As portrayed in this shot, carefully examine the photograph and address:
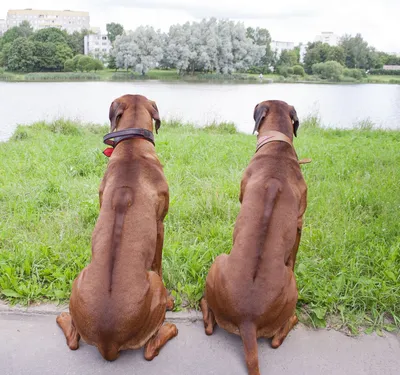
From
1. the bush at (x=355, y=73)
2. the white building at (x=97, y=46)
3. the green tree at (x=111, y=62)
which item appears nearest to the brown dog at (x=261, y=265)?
the green tree at (x=111, y=62)

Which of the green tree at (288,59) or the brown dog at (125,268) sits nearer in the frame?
the brown dog at (125,268)

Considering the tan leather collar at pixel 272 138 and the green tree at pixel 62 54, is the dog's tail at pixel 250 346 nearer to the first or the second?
the tan leather collar at pixel 272 138

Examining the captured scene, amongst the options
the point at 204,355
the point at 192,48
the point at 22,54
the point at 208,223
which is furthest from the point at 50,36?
the point at 204,355

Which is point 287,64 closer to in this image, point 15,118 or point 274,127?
point 15,118

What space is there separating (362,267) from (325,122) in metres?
10.1

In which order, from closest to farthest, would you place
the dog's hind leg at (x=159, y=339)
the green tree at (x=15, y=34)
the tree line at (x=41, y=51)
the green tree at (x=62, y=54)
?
the dog's hind leg at (x=159, y=339) < the tree line at (x=41, y=51) < the green tree at (x=62, y=54) < the green tree at (x=15, y=34)

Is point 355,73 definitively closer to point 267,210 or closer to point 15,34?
point 15,34

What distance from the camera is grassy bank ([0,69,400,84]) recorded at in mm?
18625

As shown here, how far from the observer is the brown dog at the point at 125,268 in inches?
105

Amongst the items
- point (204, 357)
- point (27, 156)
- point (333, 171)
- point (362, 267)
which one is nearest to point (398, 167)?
point (333, 171)

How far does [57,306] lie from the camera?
138 inches

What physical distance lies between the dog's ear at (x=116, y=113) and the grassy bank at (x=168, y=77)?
48.1 ft

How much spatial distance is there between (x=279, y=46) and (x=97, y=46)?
9162 millimetres

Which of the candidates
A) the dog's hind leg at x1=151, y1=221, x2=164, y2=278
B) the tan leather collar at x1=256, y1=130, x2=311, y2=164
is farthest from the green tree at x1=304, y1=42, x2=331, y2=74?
the dog's hind leg at x1=151, y1=221, x2=164, y2=278
